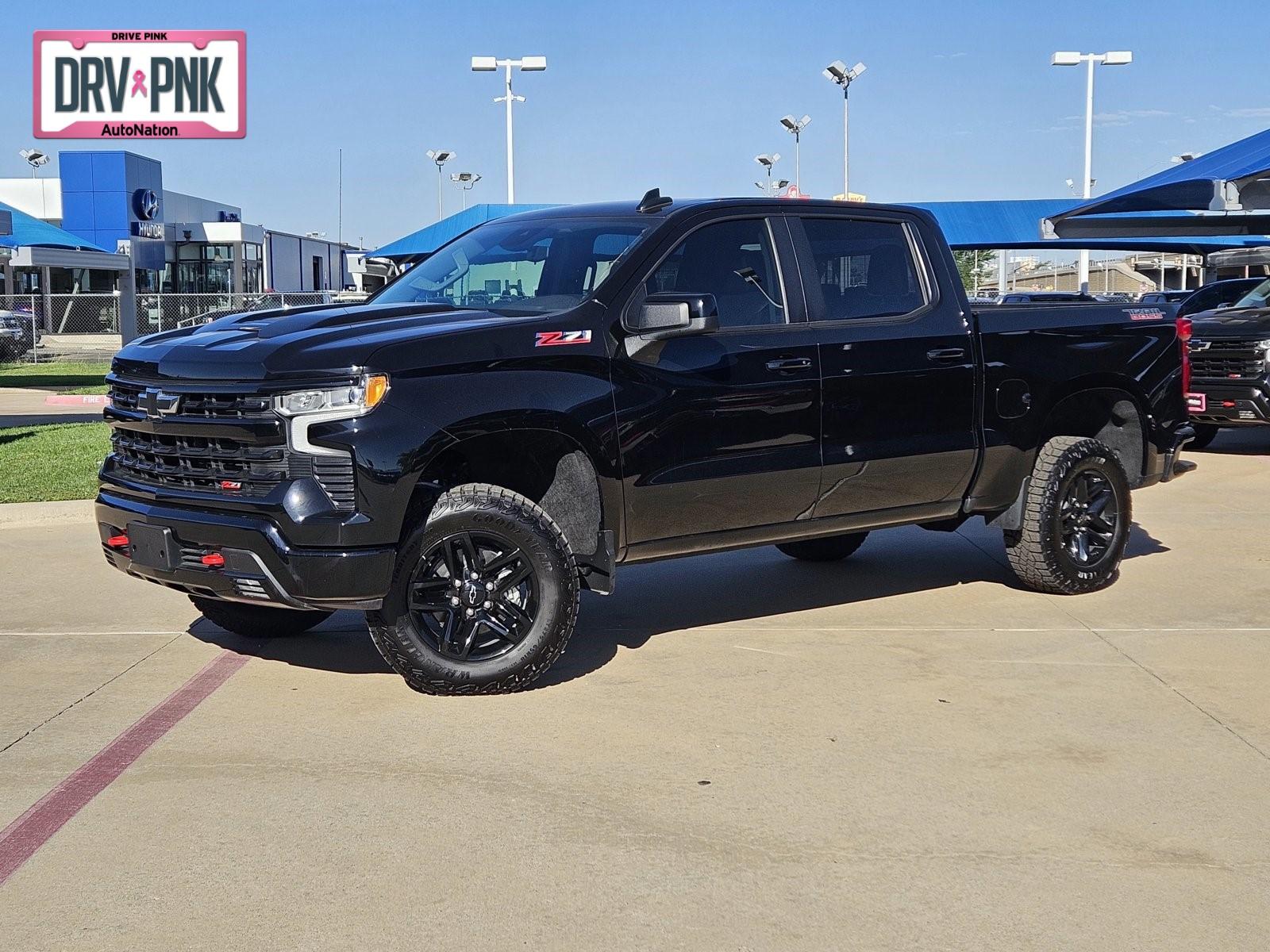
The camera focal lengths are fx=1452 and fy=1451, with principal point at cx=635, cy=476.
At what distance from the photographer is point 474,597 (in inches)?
223

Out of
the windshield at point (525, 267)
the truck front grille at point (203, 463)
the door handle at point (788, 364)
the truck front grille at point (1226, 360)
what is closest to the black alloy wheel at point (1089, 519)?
the door handle at point (788, 364)

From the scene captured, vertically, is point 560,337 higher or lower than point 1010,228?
lower

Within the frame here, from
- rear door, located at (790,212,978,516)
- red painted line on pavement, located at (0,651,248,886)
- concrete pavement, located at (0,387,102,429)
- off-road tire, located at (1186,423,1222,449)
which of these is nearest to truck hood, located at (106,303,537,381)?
red painted line on pavement, located at (0,651,248,886)

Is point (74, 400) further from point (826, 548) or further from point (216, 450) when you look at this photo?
point (216, 450)

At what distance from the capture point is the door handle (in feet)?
20.7

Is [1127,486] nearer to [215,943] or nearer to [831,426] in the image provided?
[831,426]

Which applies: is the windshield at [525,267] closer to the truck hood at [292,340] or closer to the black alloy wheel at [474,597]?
the truck hood at [292,340]

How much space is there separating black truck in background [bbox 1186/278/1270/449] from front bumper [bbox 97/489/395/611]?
10494mm

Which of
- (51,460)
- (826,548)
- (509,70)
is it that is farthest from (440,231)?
(826,548)

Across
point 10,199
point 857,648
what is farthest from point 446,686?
point 10,199

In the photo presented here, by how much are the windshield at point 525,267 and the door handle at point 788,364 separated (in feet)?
2.64

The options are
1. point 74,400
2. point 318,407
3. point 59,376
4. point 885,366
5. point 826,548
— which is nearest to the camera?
point 318,407

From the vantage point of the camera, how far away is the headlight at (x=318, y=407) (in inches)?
207

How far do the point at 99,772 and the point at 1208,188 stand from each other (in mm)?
12574
